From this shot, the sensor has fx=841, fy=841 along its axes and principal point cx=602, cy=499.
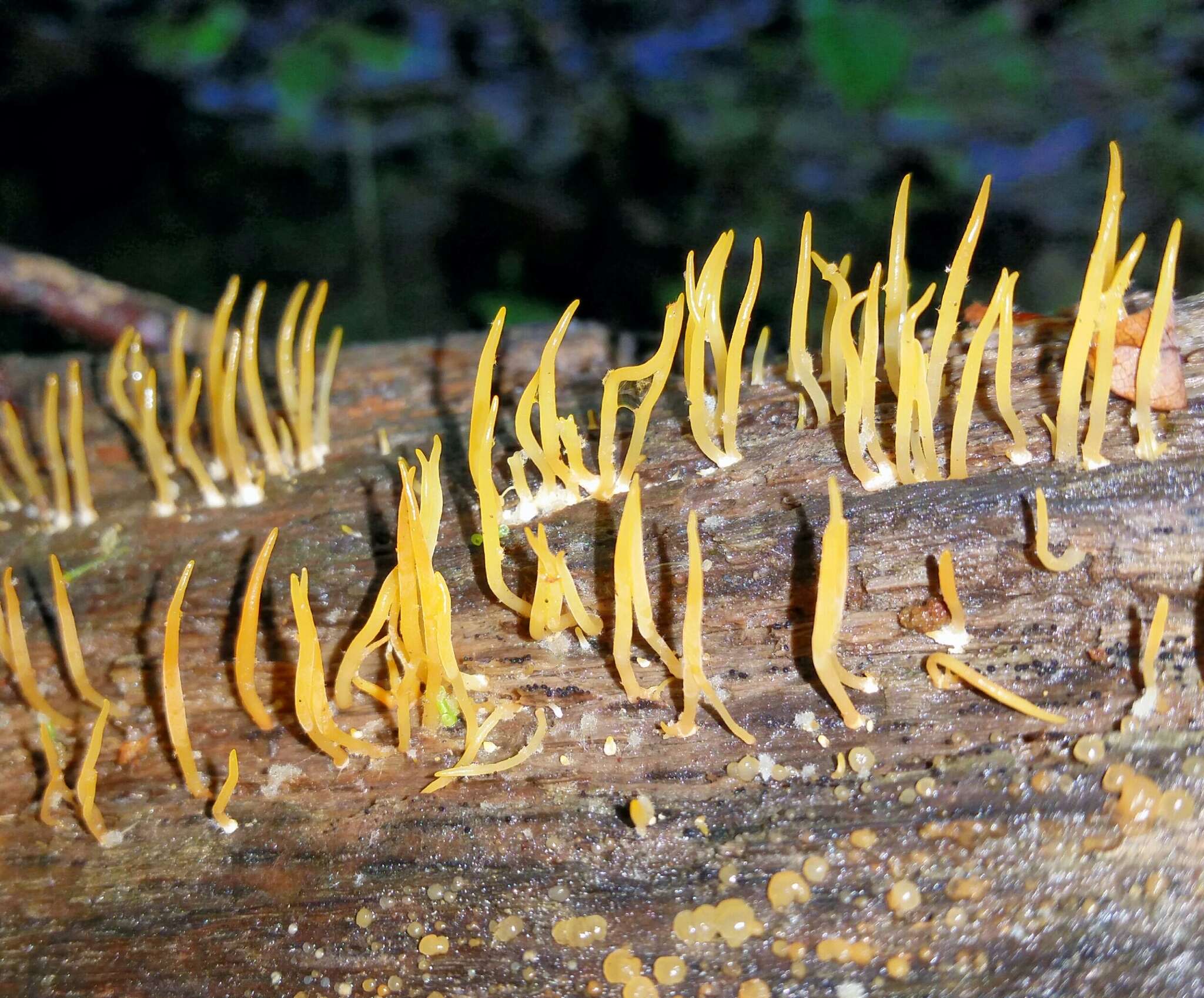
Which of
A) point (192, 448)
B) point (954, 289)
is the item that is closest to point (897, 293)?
point (954, 289)

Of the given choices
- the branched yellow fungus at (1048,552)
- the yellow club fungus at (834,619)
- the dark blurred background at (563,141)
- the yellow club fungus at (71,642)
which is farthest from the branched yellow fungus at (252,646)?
the dark blurred background at (563,141)

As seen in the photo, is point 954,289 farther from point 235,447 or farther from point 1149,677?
point 235,447

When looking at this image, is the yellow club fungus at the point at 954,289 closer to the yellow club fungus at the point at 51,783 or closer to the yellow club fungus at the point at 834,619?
the yellow club fungus at the point at 834,619

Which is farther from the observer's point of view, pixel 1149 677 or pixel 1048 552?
pixel 1048 552

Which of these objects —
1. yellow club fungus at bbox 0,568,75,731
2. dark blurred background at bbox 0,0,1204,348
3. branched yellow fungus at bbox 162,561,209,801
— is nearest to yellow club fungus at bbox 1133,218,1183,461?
branched yellow fungus at bbox 162,561,209,801

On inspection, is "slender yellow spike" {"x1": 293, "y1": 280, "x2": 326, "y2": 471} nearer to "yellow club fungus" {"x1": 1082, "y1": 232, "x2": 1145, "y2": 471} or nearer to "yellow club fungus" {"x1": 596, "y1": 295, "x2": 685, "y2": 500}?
"yellow club fungus" {"x1": 596, "y1": 295, "x2": 685, "y2": 500}

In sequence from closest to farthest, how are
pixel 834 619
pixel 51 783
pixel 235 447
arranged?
pixel 834 619
pixel 51 783
pixel 235 447

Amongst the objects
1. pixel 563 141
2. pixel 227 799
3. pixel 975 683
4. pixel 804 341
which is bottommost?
pixel 227 799
